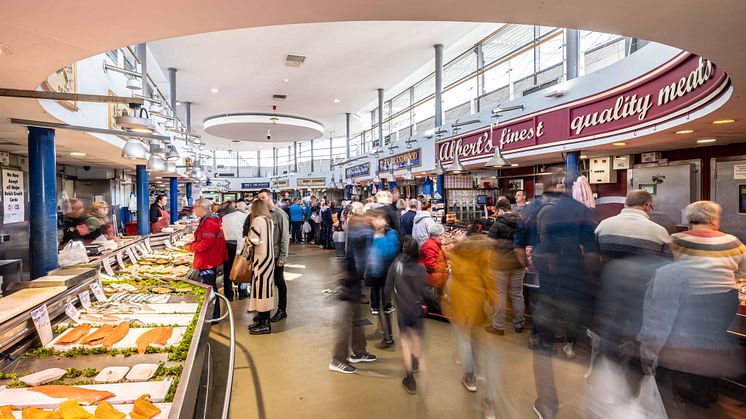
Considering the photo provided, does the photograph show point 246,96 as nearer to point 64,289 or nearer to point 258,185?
point 64,289

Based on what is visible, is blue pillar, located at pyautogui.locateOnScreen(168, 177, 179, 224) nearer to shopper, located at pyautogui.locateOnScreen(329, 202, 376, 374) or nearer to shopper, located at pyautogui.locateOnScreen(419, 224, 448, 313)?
shopper, located at pyautogui.locateOnScreen(419, 224, 448, 313)

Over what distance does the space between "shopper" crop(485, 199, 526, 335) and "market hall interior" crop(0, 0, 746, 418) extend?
0.10ft

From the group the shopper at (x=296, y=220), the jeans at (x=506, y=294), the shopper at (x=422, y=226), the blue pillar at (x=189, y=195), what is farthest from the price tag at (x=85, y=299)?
the blue pillar at (x=189, y=195)

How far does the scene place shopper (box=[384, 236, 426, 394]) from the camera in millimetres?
3609

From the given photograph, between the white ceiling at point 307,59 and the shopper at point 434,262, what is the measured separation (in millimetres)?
5131

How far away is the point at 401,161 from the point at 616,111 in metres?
7.58

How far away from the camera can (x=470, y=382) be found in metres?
3.54

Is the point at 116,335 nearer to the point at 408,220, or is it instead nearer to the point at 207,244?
the point at 207,244

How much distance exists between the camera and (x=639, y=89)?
483 cm

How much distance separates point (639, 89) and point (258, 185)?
2650 centimetres

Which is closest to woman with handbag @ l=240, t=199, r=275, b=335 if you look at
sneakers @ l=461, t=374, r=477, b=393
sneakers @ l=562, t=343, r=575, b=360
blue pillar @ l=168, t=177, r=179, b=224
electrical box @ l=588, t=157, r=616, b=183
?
sneakers @ l=461, t=374, r=477, b=393

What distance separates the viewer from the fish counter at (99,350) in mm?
2031

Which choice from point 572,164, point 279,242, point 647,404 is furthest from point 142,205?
point 647,404

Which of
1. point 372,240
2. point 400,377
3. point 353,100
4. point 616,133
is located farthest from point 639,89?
point 353,100
